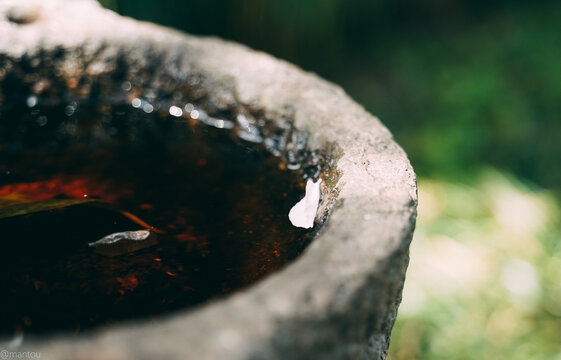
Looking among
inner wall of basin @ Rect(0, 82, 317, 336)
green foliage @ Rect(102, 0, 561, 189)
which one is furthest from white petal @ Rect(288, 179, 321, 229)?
green foliage @ Rect(102, 0, 561, 189)

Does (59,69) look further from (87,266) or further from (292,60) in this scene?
(292,60)

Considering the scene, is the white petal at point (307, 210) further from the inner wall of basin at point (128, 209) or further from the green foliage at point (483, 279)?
the green foliage at point (483, 279)

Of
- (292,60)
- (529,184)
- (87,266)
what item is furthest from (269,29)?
(87,266)

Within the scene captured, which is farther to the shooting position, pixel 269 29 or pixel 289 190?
pixel 269 29

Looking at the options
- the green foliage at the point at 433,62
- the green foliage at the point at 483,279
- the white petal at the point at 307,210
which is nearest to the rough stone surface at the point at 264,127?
the white petal at the point at 307,210

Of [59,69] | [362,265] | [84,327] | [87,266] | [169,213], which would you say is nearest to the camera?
[362,265]

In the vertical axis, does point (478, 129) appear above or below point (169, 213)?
above

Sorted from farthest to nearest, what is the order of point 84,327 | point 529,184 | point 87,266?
point 529,184
point 87,266
point 84,327

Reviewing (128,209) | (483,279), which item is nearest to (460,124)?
(483,279)

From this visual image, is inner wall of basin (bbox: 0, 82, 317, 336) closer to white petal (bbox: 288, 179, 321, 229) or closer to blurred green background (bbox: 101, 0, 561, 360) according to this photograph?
white petal (bbox: 288, 179, 321, 229)
